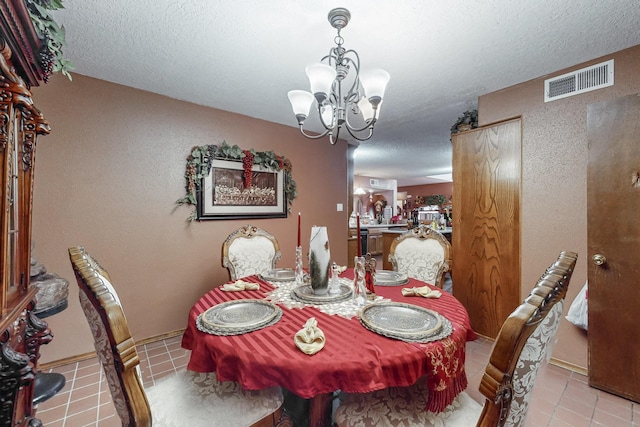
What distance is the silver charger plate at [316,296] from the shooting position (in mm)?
1401

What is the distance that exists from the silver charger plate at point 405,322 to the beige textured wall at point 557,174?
169cm

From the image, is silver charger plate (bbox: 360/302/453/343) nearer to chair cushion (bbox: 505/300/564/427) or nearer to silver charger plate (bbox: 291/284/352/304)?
silver charger plate (bbox: 291/284/352/304)

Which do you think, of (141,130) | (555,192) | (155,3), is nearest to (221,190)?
(141,130)

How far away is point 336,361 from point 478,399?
1530 millimetres

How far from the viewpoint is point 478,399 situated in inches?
71.6

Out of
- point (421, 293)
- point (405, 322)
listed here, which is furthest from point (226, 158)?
point (405, 322)

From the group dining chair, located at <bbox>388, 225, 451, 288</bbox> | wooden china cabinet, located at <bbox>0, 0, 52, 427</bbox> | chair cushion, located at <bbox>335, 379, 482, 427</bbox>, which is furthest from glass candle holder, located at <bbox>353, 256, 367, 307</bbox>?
wooden china cabinet, located at <bbox>0, 0, 52, 427</bbox>

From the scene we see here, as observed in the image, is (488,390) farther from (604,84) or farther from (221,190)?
(221,190)

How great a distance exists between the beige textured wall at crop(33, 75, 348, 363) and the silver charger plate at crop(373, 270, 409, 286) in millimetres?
1800

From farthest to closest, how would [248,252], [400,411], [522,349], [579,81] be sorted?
[248,252] → [579,81] → [400,411] → [522,349]

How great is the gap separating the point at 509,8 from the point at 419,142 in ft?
10.4

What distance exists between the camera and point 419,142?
459 centimetres

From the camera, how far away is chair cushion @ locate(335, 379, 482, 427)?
100 cm

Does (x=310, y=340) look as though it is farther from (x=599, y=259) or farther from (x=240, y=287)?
(x=599, y=259)
